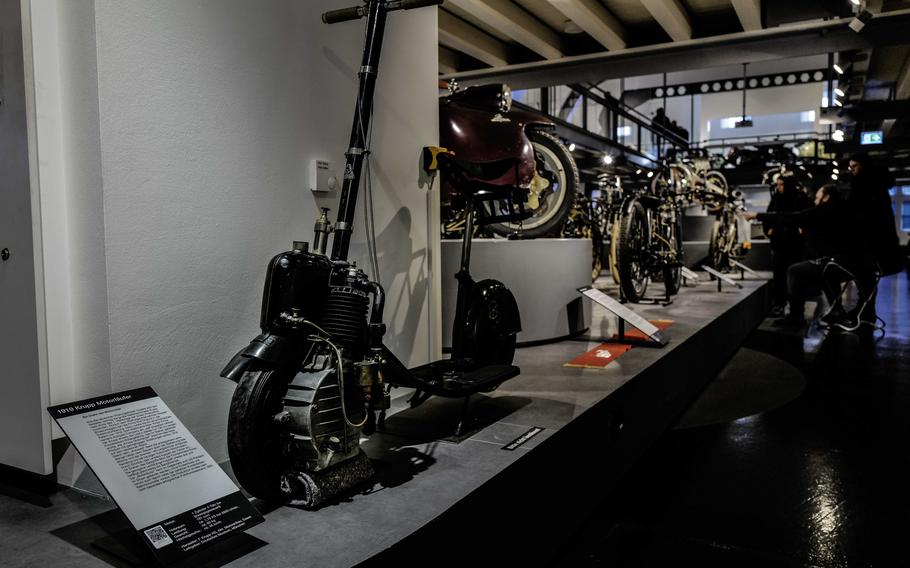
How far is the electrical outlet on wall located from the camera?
240 cm

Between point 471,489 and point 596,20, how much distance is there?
14.0 feet

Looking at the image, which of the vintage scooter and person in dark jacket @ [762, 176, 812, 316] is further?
person in dark jacket @ [762, 176, 812, 316]

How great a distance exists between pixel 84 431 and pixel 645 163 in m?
18.1

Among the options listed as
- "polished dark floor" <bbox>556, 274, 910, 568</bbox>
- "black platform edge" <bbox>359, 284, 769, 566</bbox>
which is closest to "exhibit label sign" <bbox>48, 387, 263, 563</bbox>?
"black platform edge" <bbox>359, 284, 769, 566</bbox>

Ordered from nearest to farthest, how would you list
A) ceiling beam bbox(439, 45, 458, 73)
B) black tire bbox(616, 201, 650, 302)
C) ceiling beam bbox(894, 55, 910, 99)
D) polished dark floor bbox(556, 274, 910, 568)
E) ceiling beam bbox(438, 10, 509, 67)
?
polished dark floor bbox(556, 274, 910, 568) < ceiling beam bbox(438, 10, 509, 67) < black tire bbox(616, 201, 650, 302) < ceiling beam bbox(439, 45, 458, 73) < ceiling beam bbox(894, 55, 910, 99)

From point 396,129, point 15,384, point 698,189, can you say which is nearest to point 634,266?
point 698,189

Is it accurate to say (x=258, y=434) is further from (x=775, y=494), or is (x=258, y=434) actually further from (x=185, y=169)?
(x=775, y=494)

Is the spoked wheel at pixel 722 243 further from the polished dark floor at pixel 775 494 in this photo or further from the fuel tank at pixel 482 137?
the fuel tank at pixel 482 137

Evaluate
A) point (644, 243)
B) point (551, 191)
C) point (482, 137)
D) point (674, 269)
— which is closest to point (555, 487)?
point (482, 137)

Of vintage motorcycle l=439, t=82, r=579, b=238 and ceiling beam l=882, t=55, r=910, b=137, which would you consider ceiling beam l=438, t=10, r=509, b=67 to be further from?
ceiling beam l=882, t=55, r=910, b=137

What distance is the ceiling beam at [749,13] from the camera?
470cm

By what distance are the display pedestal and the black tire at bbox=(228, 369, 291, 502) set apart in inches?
89.9

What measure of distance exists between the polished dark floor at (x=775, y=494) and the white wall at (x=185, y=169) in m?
1.45

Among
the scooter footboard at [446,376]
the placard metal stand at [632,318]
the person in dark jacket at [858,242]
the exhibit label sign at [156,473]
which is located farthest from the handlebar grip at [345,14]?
the person in dark jacket at [858,242]
